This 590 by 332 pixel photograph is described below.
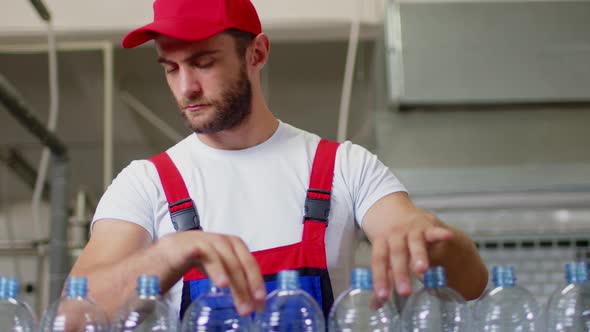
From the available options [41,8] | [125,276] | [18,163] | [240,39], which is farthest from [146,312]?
[18,163]

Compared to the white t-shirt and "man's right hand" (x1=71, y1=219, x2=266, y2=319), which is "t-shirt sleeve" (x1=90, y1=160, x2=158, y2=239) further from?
"man's right hand" (x1=71, y1=219, x2=266, y2=319)

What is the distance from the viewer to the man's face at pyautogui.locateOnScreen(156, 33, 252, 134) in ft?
4.57

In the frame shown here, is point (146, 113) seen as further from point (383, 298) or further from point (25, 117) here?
point (383, 298)

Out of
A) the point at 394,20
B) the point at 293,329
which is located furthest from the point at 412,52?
the point at 293,329

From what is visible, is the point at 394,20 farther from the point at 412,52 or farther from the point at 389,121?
the point at 389,121

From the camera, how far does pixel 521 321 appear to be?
127 centimetres

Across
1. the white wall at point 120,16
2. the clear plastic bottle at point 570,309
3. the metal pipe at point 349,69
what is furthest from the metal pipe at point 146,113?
the clear plastic bottle at point 570,309

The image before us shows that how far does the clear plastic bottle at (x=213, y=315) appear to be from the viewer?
1.08 m

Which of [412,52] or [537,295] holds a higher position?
[412,52]

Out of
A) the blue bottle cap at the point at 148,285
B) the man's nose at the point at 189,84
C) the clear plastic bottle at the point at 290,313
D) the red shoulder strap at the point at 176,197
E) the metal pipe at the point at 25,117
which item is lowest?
the clear plastic bottle at the point at 290,313

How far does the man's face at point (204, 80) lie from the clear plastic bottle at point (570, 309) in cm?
70

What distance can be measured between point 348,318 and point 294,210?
27 cm

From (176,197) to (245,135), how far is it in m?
0.23

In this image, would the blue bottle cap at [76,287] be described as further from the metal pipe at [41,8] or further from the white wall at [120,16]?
the white wall at [120,16]
